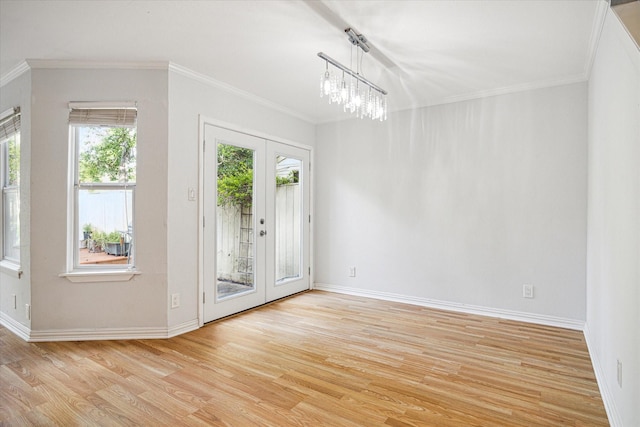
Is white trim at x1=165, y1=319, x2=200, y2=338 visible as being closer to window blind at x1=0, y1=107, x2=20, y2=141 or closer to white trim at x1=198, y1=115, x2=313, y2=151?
white trim at x1=198, y1=115, x2=313, y2=151

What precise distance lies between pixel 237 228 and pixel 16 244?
2243 mm

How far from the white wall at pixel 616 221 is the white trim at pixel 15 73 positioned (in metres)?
4.40

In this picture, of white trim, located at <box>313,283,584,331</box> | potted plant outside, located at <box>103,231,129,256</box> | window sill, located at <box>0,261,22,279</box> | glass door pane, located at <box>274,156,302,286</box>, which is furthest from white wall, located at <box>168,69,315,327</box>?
white trim, located at <box>313,283,584,331</box>

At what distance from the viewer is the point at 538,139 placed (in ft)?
11.3

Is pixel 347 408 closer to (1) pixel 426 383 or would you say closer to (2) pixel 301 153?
(1) pixel 426 383

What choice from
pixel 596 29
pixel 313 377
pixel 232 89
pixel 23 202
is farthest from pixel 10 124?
pixel 596 29

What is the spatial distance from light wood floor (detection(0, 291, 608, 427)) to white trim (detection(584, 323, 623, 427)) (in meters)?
0.05

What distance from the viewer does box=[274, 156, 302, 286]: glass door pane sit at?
444 cm

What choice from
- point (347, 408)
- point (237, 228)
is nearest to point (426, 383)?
point (347, 408)

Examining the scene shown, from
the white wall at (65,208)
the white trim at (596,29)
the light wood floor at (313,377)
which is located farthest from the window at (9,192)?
the white trim at (596,29)

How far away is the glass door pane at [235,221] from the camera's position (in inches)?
143

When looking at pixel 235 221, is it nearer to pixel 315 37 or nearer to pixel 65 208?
pixel 65 208

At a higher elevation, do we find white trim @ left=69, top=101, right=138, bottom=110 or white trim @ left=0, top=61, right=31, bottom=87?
white trim @ left=0, top=61, right=31, bottom=87

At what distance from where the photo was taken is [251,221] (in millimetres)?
4012
